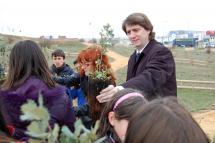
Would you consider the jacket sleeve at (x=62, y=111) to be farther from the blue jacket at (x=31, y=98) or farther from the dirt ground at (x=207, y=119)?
the dirt ground at (x=207, y=119)

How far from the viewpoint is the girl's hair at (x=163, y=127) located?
3.86 feet

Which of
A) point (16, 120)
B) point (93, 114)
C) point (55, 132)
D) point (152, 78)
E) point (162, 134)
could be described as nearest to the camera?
point (55, 132)

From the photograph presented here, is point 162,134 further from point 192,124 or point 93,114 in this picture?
point 93,114

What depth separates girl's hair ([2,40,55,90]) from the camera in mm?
2643

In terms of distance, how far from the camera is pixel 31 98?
254 cm

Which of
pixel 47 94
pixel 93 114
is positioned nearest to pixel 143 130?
pixel 47 94

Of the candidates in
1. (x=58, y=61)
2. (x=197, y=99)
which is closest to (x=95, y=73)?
(x=58, y=61)

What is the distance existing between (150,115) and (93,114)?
1822mm

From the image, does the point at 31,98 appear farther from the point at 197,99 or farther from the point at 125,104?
the point at 197,99

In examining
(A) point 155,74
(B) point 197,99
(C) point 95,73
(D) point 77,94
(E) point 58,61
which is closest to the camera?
(A) point 155,74

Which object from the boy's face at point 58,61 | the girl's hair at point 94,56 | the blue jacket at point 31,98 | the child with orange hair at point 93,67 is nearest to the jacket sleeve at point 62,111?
the blue jacket at point 31,98

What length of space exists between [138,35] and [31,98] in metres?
0.92

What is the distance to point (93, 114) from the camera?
3.04 metres

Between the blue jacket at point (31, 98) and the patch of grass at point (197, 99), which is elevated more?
the blue jacket at point (31, 98)
